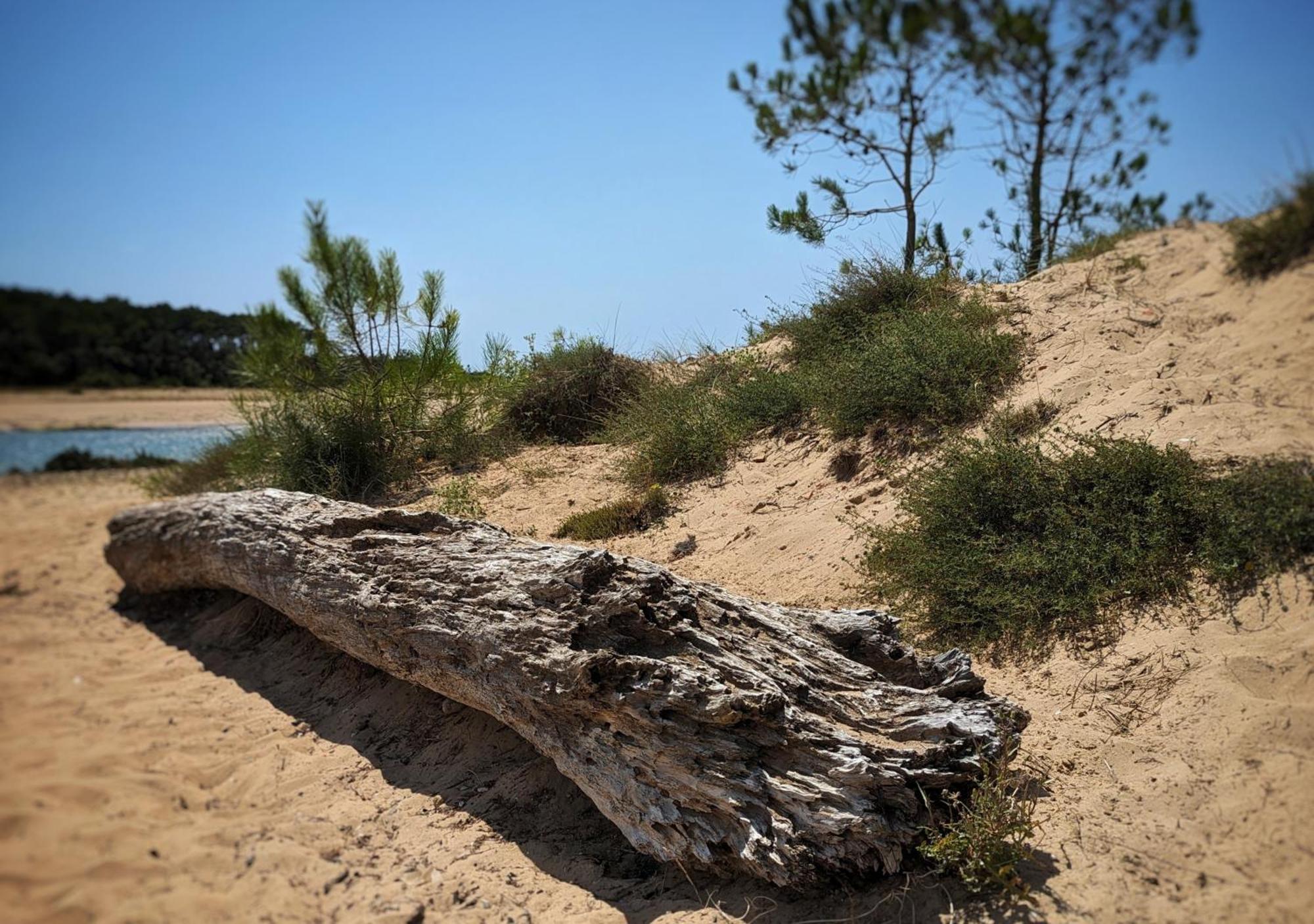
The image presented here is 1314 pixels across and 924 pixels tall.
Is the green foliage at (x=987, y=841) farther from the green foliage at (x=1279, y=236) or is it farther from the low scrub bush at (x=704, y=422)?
the low scrub bush at (x=704, y=422)

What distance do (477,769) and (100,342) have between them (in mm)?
3109

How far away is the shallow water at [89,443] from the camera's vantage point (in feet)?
4.13

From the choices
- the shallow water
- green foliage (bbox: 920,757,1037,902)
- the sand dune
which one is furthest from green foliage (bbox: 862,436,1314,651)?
the shallow water

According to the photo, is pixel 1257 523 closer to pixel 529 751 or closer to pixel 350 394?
pixel 529 751

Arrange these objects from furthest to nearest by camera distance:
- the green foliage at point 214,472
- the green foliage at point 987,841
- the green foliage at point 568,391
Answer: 1. the green foliage at point 568,391
2. the green foliage at point 987,841
3. the green foliage at point 214,472

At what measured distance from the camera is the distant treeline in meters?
1.25

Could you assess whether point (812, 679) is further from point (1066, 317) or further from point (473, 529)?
point (1066, 317)

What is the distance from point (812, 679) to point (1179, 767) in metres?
1.44

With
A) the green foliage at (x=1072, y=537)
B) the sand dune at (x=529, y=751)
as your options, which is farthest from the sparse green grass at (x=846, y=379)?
the green foliage at (x=1072, y=537)

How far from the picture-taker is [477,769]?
3980 millimetres

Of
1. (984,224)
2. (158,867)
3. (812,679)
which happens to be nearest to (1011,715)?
(812,679)

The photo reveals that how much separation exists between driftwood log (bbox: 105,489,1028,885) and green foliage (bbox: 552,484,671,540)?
301 cm

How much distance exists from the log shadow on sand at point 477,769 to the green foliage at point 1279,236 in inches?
97.8

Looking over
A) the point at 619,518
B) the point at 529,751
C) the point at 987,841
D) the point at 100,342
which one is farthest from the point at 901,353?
the point at 100,342
